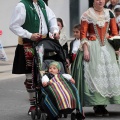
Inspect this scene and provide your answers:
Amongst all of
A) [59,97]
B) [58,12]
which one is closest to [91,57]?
[59,97]

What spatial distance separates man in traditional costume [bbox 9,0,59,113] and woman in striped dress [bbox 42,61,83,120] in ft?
2.30

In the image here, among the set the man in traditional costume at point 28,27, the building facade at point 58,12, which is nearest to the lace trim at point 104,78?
the man in traditional costume at point 28,27

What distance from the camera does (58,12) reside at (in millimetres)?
25094

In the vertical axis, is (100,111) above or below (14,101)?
above

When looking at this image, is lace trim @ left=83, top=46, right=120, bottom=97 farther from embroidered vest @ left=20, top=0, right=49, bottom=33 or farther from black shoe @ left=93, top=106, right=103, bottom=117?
embroidered vest @ left=20, top=0, right=49, bottom=33

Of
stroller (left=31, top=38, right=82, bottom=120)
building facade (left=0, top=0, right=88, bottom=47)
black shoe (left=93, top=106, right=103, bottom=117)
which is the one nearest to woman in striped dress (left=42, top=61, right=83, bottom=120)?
stroller (left=31, top=38, right=82, bottom=120)

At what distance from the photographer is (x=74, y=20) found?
86.0 ft

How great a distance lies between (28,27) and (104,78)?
1307 millimetres

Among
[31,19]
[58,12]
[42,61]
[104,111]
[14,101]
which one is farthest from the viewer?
[58,12]

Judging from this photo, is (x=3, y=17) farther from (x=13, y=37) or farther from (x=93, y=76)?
(x=93, y=76)

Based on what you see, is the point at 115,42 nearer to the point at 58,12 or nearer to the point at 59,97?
the point at 59,97

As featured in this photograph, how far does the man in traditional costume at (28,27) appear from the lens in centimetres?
920

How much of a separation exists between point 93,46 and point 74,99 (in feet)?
4.59

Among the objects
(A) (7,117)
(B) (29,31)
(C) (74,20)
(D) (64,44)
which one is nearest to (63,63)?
(B) (29,31)
